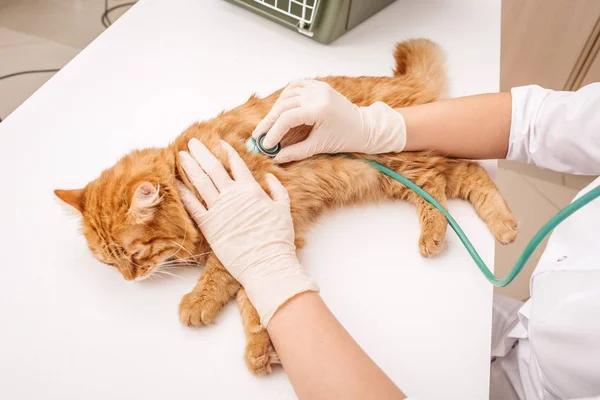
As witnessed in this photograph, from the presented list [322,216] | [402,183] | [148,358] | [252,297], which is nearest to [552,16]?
[402,183]

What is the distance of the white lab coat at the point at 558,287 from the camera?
85 cm

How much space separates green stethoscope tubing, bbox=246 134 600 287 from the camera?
0.83 metres

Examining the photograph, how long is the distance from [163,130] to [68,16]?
1.83 meters

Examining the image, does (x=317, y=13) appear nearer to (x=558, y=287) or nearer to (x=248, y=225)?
(x=248, y=225)

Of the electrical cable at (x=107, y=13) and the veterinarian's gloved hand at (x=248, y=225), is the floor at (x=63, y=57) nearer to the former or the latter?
the electrical cable at (x=107, y=13)

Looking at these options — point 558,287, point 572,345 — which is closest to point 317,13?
point 558,287

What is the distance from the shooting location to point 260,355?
937mm

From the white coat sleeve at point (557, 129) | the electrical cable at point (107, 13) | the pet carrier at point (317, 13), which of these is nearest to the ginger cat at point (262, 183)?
the white coat sleeve at point (557, 129)

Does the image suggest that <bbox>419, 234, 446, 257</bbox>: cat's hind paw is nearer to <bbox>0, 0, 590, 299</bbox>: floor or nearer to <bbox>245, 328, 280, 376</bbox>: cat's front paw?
<bbox>245, 328, 280, 376</bbox>: cat's front paw

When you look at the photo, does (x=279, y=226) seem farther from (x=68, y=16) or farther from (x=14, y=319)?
(x=68, y=16)

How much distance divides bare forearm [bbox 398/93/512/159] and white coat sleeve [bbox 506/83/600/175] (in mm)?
29

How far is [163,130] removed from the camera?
1.36 meters

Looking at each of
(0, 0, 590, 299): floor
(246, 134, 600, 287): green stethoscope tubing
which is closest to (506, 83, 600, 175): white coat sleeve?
(246, 134, 600, 287): green stethoscope tubing

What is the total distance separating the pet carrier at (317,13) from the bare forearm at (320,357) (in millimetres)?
967
